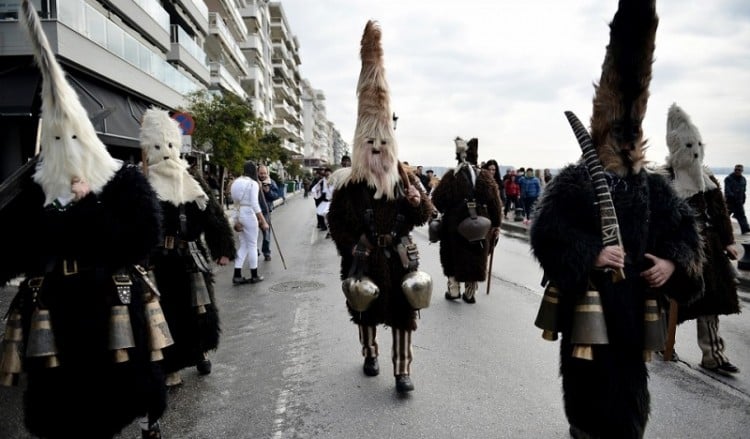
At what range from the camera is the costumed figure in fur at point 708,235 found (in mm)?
4344

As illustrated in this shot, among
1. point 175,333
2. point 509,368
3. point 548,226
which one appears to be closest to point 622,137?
point 548,226

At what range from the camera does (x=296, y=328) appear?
5.93 m

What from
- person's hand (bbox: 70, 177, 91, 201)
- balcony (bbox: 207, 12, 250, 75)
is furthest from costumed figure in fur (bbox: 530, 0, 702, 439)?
balcony (bbox: 207, 12, 250, 75)

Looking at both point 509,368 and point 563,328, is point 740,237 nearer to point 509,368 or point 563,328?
point 509,368

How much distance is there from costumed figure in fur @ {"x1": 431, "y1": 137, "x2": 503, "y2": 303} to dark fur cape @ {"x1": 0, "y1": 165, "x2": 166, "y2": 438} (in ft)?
15.1

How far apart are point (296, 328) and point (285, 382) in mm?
1602

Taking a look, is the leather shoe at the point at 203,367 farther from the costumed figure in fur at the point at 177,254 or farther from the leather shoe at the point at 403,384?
the leather shoe at the point at 403,384

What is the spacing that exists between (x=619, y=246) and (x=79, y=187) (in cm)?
296

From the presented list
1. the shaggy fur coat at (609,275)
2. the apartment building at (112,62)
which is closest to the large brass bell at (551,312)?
the shaggy fur coat at (609,275)

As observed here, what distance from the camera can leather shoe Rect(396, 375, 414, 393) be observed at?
402 centimetres

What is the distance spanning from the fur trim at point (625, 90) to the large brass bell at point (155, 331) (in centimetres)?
277

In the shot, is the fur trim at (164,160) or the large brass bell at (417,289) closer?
the large brass bell at (417,289)

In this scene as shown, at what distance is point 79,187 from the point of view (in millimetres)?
2820

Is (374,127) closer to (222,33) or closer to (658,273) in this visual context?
(658,273)
